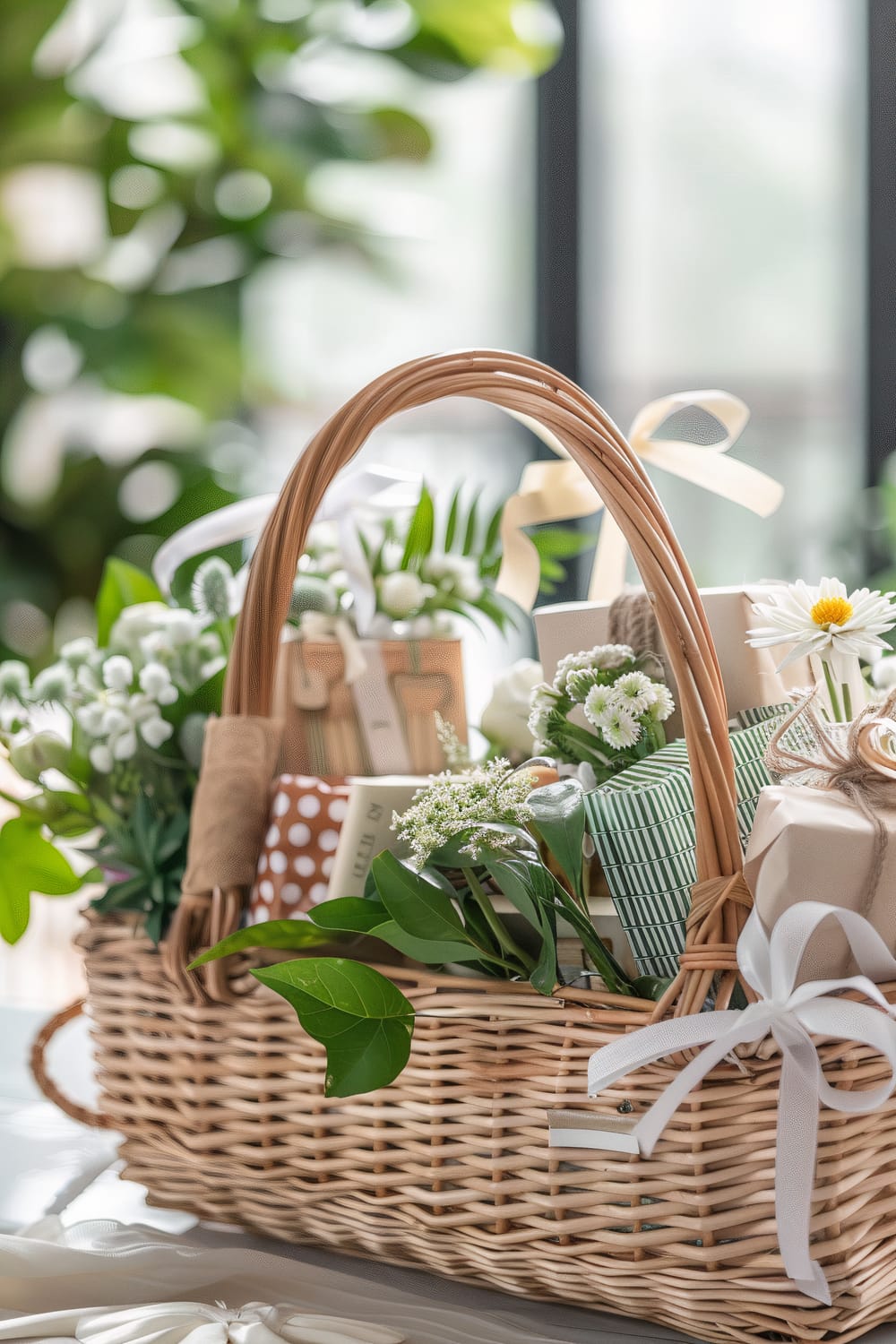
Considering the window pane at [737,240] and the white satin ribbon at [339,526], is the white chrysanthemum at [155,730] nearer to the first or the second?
the white satin ribbon at [339,526]

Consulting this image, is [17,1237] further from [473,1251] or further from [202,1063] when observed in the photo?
[473,1251]

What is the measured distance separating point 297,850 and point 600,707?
0.73ft

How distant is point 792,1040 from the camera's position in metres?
0.49

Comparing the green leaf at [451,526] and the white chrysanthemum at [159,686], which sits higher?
the green leaf at [451,526]

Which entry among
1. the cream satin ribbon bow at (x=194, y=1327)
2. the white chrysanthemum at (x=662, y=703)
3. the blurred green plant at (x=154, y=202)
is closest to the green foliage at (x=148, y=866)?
the cream satin ribbon bow at (x=194, y=1327)

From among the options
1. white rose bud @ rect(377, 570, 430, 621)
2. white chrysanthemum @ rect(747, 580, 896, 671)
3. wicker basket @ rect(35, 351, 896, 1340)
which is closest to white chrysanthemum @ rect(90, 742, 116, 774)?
wicker basket @ rect(35, 351, 896, 1340)

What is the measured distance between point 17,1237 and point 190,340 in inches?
95.0

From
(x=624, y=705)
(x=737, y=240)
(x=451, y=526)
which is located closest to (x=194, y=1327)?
(x=624, y=705)

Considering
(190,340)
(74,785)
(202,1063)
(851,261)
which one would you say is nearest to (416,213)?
(190,340)

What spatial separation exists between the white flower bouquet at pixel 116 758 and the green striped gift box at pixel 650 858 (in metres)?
0.31

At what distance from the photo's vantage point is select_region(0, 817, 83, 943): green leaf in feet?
2.65

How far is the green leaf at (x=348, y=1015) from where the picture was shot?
0.57m

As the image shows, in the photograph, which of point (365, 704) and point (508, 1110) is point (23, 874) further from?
point (508, 1110)

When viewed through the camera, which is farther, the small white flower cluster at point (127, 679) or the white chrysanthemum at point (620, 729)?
the small white flower cluster at point (127, 679)
